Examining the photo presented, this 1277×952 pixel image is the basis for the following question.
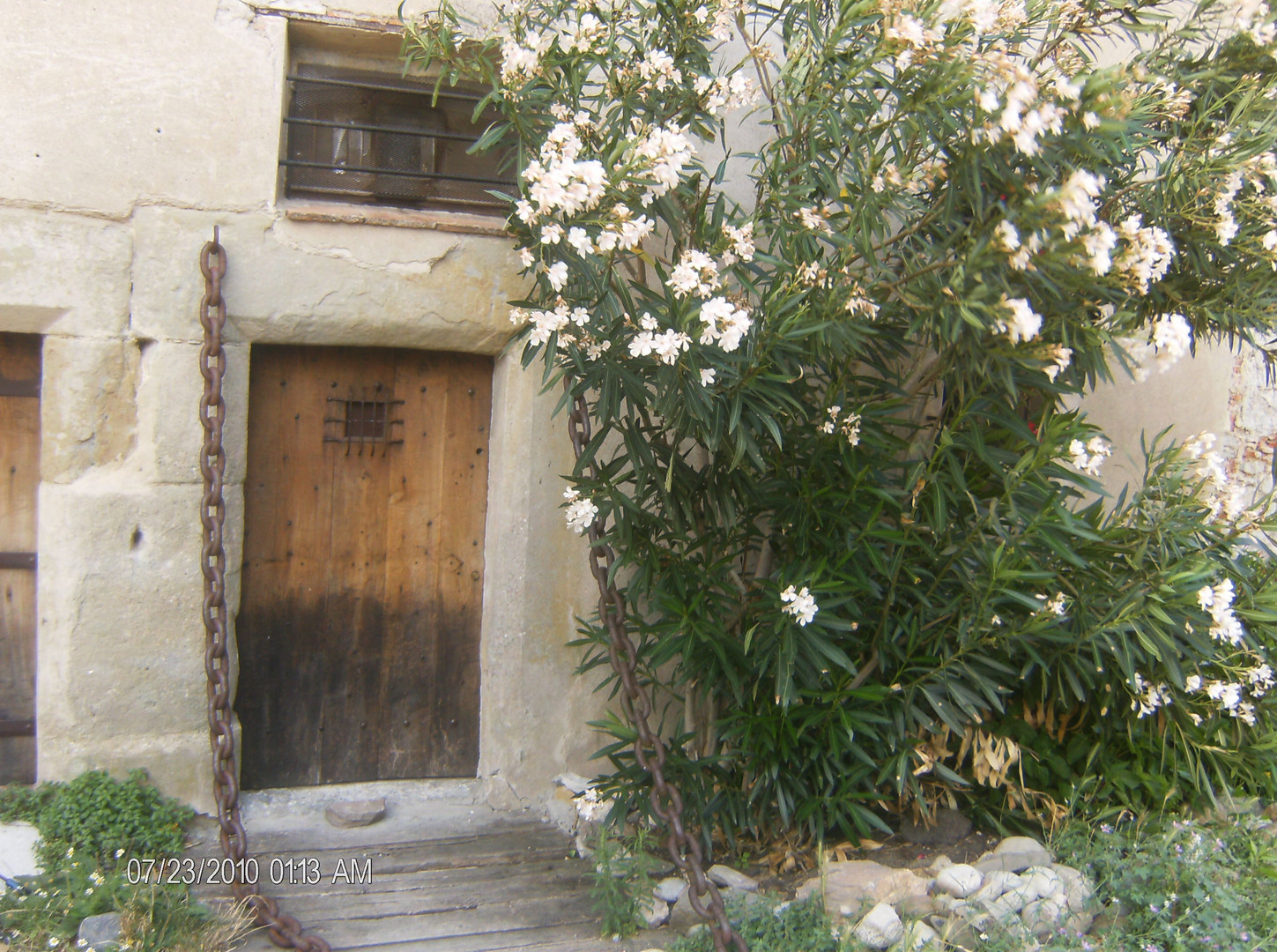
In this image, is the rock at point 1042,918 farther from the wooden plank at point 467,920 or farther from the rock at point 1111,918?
the wooden plank at point 467,920

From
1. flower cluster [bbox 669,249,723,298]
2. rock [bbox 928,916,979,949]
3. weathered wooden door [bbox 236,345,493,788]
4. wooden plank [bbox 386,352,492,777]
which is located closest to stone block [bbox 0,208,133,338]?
weathered wooden door [bbox 236,345,493,788]

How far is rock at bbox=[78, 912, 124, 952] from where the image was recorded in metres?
2.41

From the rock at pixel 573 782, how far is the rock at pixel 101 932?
5.19 ft

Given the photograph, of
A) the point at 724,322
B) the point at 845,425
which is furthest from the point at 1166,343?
the point at 724,322

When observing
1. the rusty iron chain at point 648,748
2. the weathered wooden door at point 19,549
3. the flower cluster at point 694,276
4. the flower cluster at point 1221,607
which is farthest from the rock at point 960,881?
the weathered wooden door at point 19,549

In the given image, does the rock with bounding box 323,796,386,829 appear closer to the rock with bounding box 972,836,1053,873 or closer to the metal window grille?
the metal window grille

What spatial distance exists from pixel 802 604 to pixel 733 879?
3.50ft

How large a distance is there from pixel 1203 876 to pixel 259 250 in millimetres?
3744

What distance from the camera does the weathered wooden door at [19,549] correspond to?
10.5 ft

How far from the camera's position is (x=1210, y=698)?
10.2 ft

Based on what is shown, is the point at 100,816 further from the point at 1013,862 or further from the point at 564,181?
the point at 1013,862

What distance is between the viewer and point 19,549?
3.24 meters

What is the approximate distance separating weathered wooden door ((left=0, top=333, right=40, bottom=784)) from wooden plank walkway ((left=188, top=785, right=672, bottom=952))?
2.53ft

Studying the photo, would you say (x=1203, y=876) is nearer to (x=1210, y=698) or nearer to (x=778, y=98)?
(x=1210, y=698)
